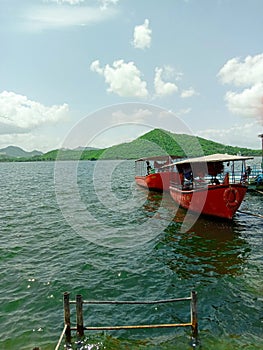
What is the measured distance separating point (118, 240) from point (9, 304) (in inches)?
311

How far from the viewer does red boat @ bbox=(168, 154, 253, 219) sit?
63.8 ft

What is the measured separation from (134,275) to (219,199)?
9.61m

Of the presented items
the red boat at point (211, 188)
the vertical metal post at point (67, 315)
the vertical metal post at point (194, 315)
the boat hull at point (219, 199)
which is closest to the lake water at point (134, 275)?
the vertical metal post at point (194, 315)

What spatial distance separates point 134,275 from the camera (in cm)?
1234

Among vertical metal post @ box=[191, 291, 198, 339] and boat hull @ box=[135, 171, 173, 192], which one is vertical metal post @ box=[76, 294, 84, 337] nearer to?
vertical metal post @ box=[191, 291, 198, 339]

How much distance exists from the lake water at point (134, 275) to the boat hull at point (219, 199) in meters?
0.76

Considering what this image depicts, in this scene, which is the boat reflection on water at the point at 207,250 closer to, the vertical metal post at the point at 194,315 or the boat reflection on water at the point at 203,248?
the boat reflection on water at the point at 203,248

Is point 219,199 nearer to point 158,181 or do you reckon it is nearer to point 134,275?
point 134,275

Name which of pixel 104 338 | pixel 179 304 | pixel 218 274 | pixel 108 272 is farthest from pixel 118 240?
pixel 104 338

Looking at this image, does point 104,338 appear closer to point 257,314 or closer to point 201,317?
point 201,317

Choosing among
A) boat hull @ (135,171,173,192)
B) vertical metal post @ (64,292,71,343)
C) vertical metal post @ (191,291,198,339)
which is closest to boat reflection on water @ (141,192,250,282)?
vertical metal post @ (191,291,198,339)

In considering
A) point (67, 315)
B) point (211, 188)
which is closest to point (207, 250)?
point (211, 188)

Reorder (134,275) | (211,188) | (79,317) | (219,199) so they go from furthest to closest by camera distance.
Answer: (219,199) < (211,188) < (134,275) < (79,317)

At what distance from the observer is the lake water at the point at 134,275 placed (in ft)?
27.8
